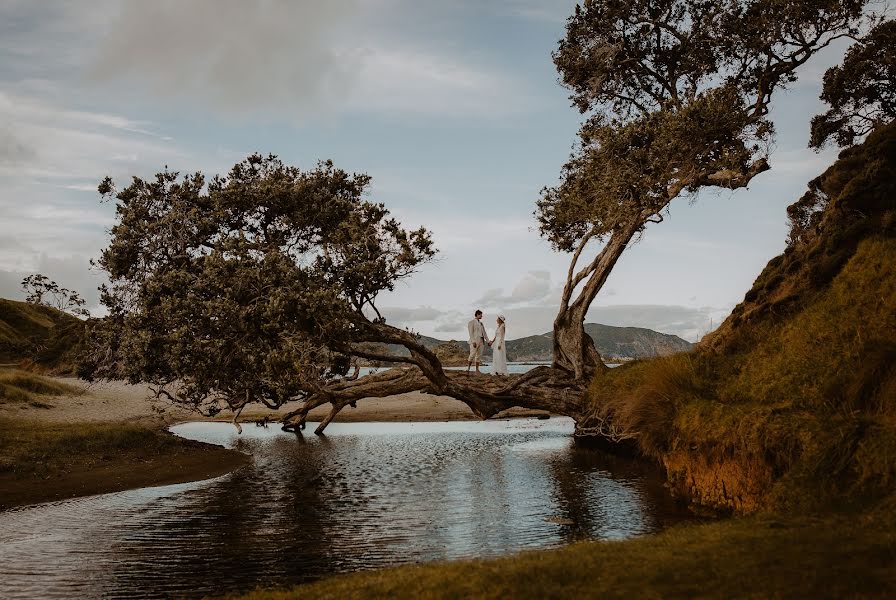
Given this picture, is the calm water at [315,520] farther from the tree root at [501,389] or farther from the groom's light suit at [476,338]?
the groom's light suit at [476,338]

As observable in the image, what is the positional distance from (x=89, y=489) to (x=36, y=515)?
2.96 m

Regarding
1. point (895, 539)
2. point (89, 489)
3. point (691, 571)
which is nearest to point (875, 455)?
point (895, 539)

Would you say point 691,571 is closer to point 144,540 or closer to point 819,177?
point 144,540

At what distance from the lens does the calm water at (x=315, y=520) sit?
36.0ft

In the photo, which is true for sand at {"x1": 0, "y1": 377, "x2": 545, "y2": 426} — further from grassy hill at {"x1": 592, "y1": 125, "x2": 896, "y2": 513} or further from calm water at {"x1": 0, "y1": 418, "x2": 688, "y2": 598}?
grassy hill at {"x1": 592, "y1": 125, "x2": 896, "y2": 513}

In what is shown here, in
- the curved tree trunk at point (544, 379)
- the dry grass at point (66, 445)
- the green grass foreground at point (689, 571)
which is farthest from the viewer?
the curved tree trunk at point (544, 379)

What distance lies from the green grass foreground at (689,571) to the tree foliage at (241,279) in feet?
37.2

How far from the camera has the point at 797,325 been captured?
16.2m

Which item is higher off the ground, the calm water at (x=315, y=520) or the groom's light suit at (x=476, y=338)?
the groom's light suit at (x=476, y=338)

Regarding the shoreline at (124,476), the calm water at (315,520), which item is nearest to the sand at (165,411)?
the shoreline at (124,476)

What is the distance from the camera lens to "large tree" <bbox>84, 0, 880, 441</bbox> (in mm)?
19500

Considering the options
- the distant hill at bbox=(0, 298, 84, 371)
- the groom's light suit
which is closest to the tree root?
the groom's light suit

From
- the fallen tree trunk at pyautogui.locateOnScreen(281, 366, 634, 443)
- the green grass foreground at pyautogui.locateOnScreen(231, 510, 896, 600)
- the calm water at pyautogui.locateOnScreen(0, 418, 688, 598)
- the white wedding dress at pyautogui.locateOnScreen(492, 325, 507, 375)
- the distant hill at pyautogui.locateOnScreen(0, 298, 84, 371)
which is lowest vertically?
the calm water at pyautogui.locateOnScreen(0, 418, 688, 598)

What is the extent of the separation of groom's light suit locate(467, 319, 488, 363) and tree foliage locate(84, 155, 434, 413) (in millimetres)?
7896
